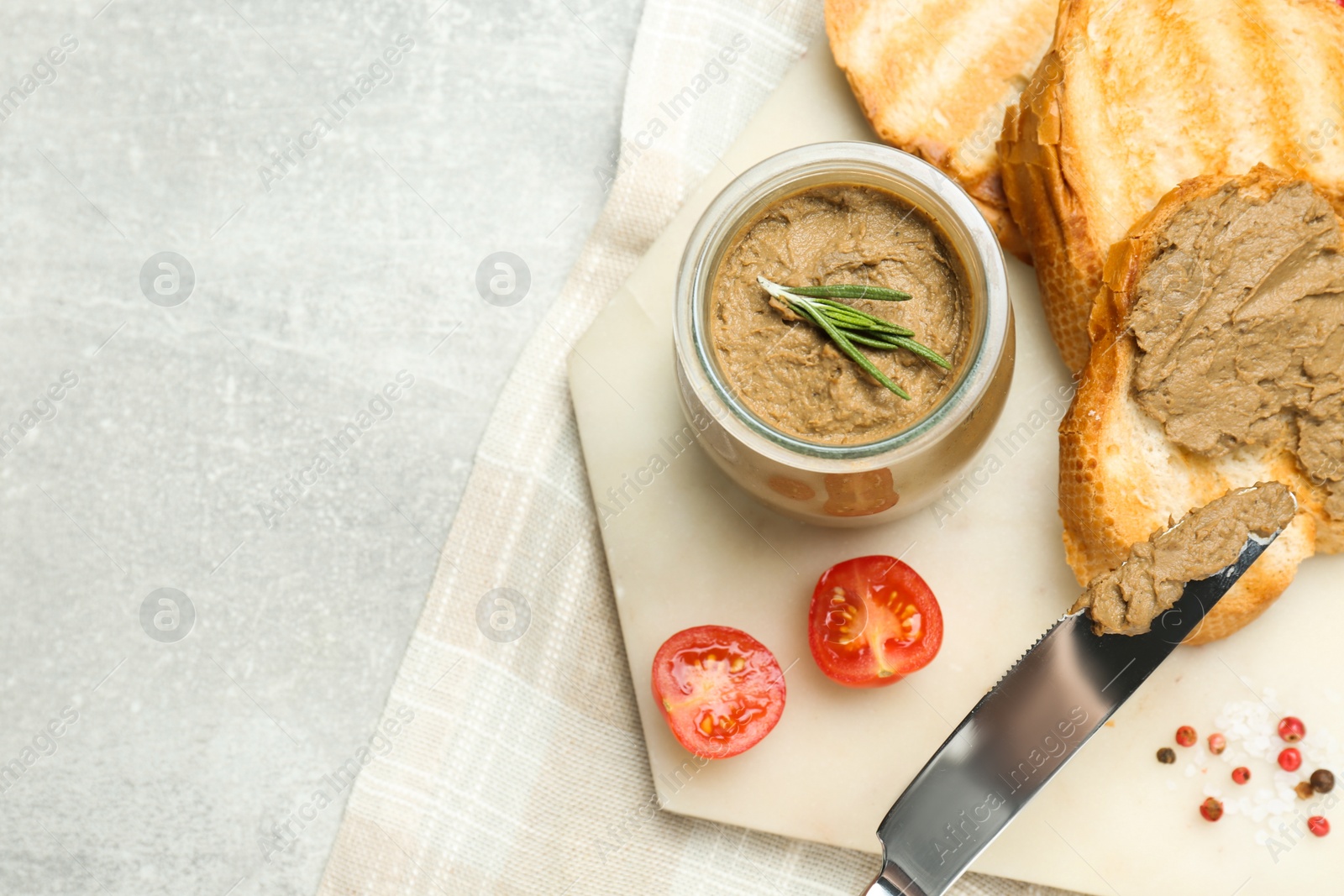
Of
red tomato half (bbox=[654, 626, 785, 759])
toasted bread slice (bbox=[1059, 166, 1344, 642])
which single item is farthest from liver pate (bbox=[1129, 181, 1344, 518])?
red tomato half (bbox=[654, 626, 785, 759])

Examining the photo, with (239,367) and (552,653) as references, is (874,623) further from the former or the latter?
(239,367)

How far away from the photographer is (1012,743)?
6.00ft

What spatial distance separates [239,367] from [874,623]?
163 centimetres

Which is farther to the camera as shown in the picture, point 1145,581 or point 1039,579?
point 1039,579

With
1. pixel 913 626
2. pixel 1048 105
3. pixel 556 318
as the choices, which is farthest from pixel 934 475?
pixel 556 318

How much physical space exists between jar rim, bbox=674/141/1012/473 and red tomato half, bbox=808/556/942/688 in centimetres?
49

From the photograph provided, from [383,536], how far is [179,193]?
1.02 meters

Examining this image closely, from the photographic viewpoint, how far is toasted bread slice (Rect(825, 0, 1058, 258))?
207cm

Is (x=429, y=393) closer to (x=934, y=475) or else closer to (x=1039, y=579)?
(x=934, y=475)

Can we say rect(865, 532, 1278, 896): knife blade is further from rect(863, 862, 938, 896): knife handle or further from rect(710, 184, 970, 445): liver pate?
rect(710, 184, 970, 445): liver pate

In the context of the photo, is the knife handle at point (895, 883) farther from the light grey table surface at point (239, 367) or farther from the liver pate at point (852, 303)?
the light grey table surface at point (239, 367)

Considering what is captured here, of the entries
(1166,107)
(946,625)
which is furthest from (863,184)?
(946,625)

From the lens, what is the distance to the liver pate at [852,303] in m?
1.61

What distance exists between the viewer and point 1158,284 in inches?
71.5
